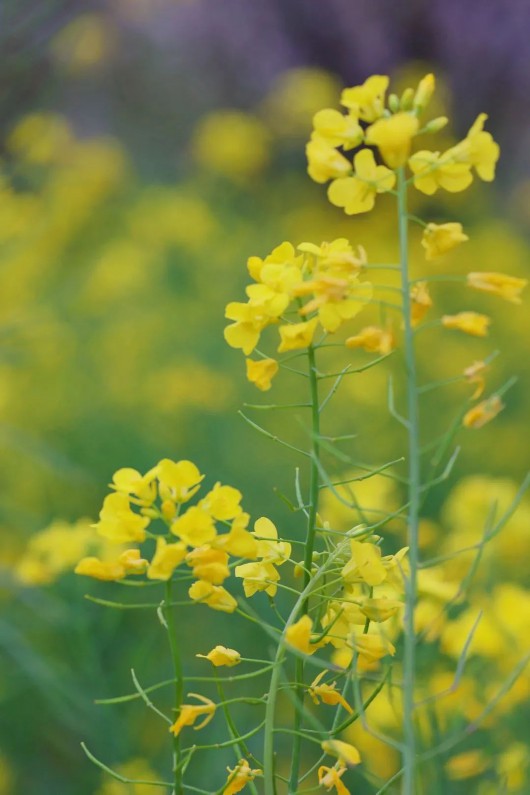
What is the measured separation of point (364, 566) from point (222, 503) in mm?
73

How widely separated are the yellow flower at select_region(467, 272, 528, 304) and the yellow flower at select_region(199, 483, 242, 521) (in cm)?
15

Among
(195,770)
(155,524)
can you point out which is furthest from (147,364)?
(195,770)

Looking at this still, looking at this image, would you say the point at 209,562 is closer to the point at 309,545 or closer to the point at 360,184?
the point at 309,545

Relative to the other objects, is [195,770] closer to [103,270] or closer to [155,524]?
[155,524]

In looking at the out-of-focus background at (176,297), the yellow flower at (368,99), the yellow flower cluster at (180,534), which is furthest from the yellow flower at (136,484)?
the out-of-focus background at (176,297)

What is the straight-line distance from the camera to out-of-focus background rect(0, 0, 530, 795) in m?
1.34

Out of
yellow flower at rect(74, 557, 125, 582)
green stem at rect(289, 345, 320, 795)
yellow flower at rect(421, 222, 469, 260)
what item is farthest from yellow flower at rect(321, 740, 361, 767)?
yellow flower at rect(421, 222, 469, 260)

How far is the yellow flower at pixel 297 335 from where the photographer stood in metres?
0.49

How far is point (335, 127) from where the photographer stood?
1.77 ft

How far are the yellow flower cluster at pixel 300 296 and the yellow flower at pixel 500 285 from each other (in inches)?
2.2

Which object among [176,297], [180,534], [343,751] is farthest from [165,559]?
[176,297]

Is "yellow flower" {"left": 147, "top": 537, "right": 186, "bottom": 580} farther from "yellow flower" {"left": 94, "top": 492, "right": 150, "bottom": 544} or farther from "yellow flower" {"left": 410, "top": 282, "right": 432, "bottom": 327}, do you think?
"yellow flower" {"left": 410, "top": 282, "right": 432, "bottom": 327}

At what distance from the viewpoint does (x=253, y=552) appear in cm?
49

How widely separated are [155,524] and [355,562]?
1335mm
